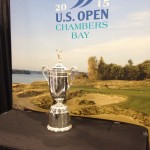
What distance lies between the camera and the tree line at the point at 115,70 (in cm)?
173

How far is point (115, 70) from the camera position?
181 cm

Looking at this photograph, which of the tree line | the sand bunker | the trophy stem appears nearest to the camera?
the trophy stem

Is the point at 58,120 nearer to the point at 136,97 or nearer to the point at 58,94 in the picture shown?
the point at 58,94

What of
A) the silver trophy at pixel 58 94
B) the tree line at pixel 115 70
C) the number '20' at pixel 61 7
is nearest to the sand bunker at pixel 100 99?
the tree line at pixel 115 70

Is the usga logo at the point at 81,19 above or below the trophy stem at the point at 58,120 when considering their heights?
above

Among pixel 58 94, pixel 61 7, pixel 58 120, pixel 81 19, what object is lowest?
pixel 58 120

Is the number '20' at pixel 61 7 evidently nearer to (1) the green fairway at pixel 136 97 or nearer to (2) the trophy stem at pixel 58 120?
(1) the green fairway at pixel 136 97

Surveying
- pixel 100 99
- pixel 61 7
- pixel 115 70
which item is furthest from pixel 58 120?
pixel 61 7

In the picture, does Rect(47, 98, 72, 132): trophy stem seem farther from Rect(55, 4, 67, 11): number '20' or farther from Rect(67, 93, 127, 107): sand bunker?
Rect(55, 4, 67, 11): number '20'

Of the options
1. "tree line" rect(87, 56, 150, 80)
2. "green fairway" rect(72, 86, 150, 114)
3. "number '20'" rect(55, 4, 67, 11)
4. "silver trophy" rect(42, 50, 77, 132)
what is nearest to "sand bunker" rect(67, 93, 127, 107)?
"green fairway" rect(72, 86, 150, 114)

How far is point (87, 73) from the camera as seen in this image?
1905mm

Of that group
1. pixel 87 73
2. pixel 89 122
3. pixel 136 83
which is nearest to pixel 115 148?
pixel 89 122

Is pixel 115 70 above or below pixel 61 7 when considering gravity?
below

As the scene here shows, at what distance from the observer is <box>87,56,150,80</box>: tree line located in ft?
5.69
